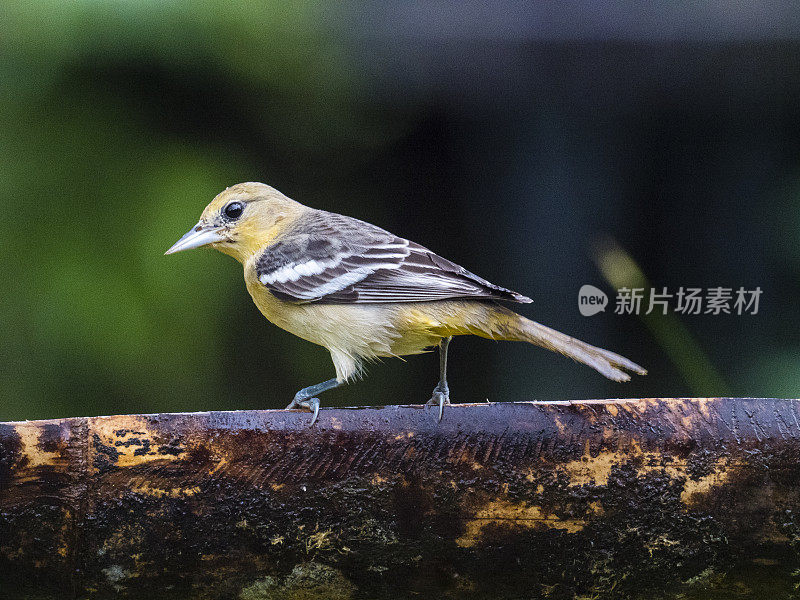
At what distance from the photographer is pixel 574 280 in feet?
9.53

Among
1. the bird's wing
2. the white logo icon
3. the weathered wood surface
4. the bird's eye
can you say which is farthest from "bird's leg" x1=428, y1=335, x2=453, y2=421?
the white logo icon

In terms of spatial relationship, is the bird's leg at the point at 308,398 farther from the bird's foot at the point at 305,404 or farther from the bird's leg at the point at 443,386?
the bird's leg at the point at 443,386

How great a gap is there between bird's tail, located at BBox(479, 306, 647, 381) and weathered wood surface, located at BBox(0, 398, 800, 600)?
0.21m

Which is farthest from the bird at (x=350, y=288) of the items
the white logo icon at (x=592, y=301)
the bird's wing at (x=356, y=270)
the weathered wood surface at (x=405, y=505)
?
the white logo icon at (x=592, y=301)

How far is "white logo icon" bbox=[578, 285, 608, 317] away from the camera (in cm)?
283

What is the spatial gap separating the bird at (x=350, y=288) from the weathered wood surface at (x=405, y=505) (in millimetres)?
373

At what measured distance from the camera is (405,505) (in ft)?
4.46

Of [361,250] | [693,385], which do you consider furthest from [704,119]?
[361,250]

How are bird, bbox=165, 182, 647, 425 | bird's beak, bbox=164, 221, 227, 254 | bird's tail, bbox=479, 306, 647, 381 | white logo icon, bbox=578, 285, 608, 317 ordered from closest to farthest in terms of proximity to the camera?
1. bird's tail, bbox=479, 306, 647, 381
2. bird, bbox=165, 182, 647, 425
3. bird's beak, bbox=164, 221, 227, 254
4. white logo icon, bbox=578, 285, 608, 317

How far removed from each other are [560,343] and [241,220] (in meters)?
0.84

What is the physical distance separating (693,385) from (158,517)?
73.2 inches

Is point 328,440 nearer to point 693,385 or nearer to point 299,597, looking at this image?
point 299,597

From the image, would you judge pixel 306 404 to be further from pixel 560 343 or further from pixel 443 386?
pixel 560 343

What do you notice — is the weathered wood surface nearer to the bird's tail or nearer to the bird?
the bird's tail
